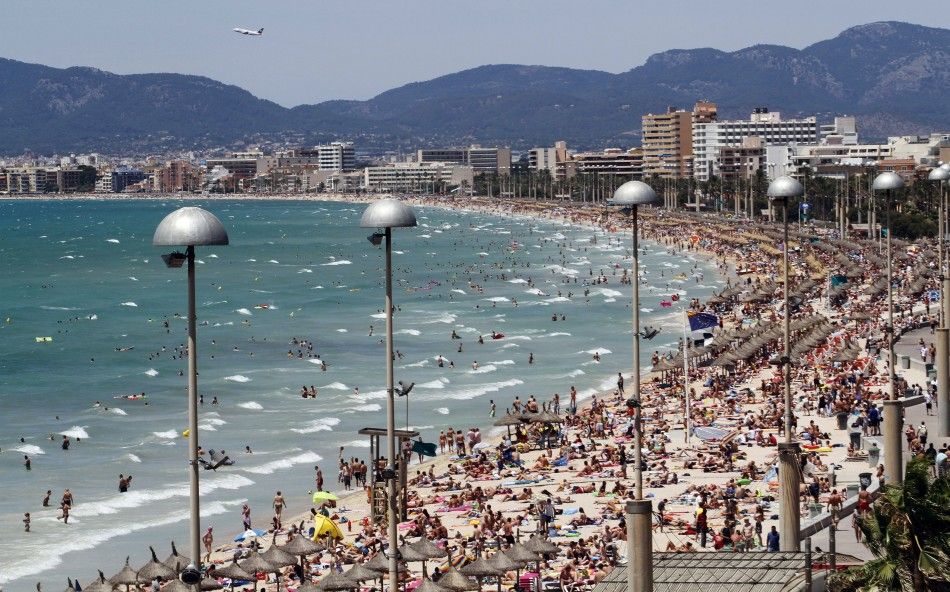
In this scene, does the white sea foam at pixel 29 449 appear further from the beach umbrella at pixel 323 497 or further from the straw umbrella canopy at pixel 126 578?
the straw umbrella canopy at pixel 126 578

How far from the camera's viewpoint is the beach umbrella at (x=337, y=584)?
23.9 metres

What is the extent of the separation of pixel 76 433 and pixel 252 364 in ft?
51.8

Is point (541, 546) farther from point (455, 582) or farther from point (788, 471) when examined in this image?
point (788, 471)

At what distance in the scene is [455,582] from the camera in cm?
2311

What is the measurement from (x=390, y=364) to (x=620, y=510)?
1640 centimetres

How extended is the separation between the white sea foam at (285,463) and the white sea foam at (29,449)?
7.07 metres

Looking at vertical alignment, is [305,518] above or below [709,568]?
below

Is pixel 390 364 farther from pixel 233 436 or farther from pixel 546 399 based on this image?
pixel 546 399

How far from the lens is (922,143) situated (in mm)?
173875

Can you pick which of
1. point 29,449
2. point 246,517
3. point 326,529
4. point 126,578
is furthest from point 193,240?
point 29,449

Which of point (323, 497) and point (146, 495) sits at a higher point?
point (323, 497)

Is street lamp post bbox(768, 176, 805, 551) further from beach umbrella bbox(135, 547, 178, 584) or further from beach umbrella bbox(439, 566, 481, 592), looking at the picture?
beach umbrella bbox(135, 547, 178, 584)

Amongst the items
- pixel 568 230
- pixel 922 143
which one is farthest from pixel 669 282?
pixel 922 143

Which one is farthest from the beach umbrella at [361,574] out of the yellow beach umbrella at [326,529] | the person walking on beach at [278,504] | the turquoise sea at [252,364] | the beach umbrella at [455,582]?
the person walking on beach at [278,504]
